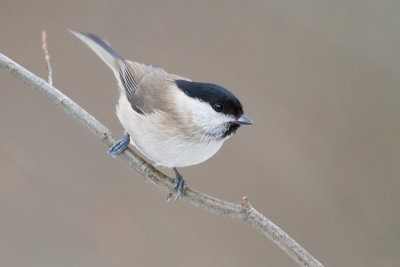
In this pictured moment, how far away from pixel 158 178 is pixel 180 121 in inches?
6.7

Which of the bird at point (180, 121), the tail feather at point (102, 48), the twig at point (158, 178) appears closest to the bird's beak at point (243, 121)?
the bird at point (180, 121)

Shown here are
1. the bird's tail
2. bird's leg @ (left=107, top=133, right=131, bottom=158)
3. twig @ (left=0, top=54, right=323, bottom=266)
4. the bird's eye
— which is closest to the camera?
twig @ (left=0, top=54, right=323, bottom=266)

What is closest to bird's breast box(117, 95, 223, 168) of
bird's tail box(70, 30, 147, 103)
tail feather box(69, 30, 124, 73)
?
bird's tail box(70, 30, 147, 103)

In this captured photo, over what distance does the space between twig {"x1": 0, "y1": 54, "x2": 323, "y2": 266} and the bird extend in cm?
4

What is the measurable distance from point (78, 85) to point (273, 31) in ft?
3.41

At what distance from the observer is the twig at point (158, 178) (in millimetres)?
1030

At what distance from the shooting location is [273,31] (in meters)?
2.26

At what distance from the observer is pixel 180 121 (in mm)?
1214

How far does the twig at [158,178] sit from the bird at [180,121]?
0.13ft

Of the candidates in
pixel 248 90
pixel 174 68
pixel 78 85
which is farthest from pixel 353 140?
pixel 78 85

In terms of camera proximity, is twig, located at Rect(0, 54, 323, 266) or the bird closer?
twig, located at Rect(0, 54, 323, 266)

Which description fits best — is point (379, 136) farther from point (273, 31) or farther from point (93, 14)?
point (93, 14)

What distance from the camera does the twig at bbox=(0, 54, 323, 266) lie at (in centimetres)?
103

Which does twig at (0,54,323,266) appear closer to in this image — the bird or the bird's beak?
the bird
